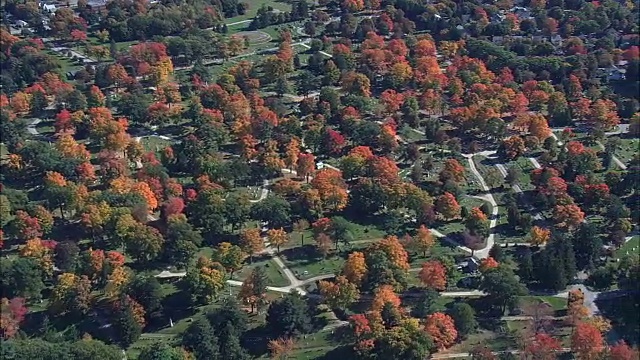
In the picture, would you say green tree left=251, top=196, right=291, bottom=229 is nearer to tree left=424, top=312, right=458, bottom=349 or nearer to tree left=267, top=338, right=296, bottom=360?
tree left=267, top=338, right=296, bottom=360

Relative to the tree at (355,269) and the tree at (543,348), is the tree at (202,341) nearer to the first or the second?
the tree at (355,269)

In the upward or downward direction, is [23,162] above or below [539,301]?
above

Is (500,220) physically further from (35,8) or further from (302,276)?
(35,8)

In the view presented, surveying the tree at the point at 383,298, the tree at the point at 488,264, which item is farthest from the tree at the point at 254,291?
the tree at the point at 488,264

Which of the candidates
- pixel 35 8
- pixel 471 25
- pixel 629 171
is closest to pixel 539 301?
pixel 629 171

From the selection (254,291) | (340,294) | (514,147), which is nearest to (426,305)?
(340,294)
